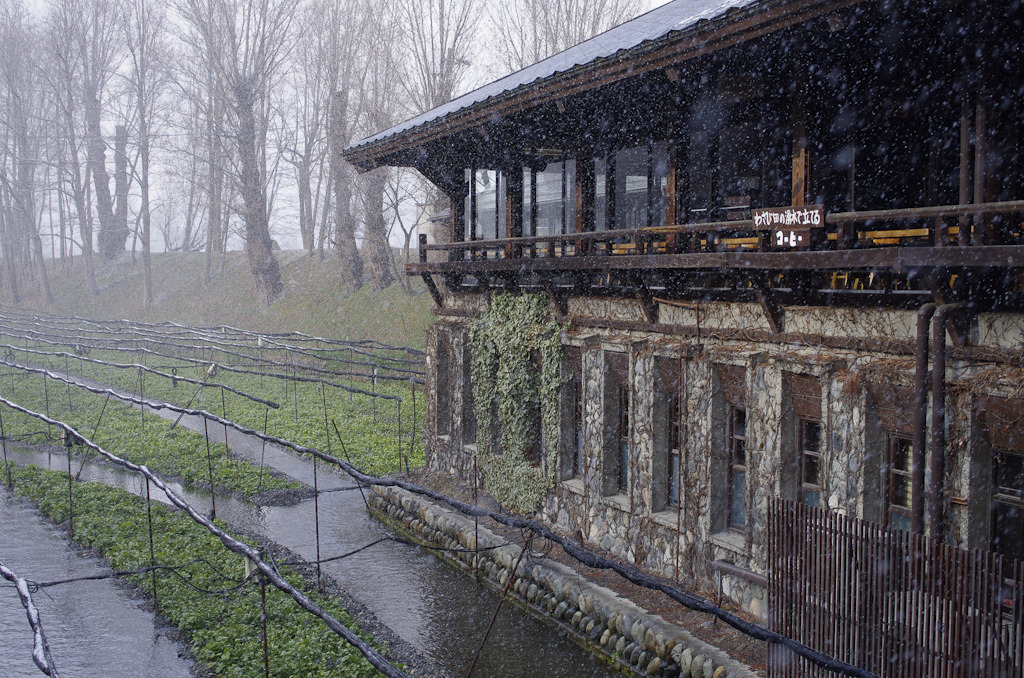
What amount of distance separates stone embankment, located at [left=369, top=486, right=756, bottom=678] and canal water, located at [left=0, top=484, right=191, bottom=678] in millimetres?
4125

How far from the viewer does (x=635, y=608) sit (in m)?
9.45

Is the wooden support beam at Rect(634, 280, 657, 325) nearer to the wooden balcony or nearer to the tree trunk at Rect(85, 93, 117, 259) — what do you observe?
the wooden balcony

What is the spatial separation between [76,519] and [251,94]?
26.3 m

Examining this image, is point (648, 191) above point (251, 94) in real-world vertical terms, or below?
below

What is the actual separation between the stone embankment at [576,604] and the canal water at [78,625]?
4.12 m

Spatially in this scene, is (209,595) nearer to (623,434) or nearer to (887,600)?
(623,434)

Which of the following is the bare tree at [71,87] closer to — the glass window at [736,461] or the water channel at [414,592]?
the water channel at [414,592]

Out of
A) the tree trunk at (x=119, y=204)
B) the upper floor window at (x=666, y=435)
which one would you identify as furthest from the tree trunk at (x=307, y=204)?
the upper floor window at (x=666, y=435)

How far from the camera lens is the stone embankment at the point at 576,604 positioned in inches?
332

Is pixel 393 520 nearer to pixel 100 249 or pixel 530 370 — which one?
pixel 530 370

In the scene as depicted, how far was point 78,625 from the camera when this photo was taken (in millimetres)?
9711

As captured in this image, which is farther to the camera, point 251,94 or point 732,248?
point 251,94

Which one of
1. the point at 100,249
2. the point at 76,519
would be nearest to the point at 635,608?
the point at 76,519

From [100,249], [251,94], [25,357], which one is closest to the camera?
[25,357]
